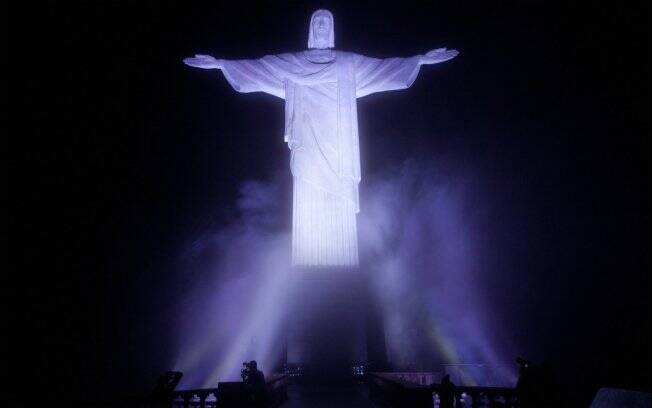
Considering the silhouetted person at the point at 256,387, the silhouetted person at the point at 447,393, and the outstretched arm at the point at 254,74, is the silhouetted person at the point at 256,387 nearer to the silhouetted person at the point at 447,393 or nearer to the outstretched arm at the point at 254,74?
the silhouetted person at the point at 447,393

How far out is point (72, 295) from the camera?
41.1ft

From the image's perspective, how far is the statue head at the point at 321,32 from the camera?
7887mm

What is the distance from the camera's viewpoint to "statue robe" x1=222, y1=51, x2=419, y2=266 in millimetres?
6422

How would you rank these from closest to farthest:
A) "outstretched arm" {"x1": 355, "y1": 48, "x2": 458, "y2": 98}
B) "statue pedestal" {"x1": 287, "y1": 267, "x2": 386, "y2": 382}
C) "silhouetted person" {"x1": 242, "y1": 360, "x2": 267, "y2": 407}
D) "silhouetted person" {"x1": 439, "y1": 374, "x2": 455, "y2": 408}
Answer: "silhouetted person" {"x1": 439, "y1": 374, "x2": 455, "y2": 408}
"silhouetted person" {"x1": 242, "y1": 360, "x2": 267, "y2": 407}
"statue pedestal" {"x1": 287, "y1": 267, "x2": 386, "y2": 382}
"outstretched arm" {"x1": 355, "y1": 48, "x2": 458, "y2": 98}

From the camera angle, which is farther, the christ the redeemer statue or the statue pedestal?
the christ the redeemer statue

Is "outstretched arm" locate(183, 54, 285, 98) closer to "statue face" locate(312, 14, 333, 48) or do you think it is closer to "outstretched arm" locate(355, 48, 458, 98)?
"statue face" locate(312, 14, 333, 48)

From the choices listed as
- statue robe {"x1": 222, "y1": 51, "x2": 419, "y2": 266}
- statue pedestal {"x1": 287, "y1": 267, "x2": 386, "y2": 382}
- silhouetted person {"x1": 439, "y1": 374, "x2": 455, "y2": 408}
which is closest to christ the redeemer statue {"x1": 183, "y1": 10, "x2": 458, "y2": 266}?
statue robe {"x1": 222, "y1": 51, "x2": 419, "y2": 266}

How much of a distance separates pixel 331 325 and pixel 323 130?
3506 mm

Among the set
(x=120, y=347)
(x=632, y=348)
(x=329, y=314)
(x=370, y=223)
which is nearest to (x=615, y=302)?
(x=632, y=348)

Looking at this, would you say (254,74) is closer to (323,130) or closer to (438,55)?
(323,130)

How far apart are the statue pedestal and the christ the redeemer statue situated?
33 centimetres

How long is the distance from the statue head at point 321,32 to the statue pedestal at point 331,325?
4.71m

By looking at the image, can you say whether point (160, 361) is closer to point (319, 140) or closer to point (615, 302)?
point (319, 140)

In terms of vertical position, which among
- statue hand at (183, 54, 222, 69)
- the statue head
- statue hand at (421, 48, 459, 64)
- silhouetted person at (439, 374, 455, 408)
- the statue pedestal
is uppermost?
the statue head
